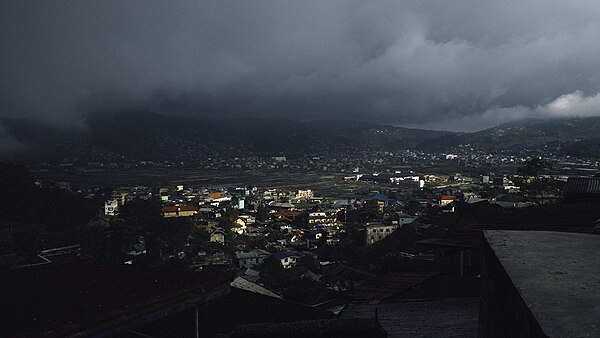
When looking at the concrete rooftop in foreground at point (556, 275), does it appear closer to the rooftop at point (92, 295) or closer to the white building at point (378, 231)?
the rooftop at point (92, 295)

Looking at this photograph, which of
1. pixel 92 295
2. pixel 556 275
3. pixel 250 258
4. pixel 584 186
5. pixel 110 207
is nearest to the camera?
pixel 556 275

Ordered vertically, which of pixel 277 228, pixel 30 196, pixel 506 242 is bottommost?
pixel 277 228

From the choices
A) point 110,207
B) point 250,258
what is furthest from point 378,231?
point 110,207

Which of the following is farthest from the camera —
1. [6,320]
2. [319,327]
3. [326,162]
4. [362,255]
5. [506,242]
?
[326,162]

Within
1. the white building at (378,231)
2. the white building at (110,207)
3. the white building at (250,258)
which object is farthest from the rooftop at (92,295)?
the white building at (110,207)

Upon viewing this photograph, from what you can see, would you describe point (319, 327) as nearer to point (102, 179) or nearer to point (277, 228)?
point (277, 228)

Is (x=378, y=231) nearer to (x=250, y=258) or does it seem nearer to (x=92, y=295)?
(x=250, y=258)

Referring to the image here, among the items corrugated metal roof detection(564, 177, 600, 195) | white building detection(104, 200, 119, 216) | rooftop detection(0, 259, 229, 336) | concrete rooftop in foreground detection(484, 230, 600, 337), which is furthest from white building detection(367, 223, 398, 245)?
concrete rooftop in foreground detection(484, 230, 600, 337)

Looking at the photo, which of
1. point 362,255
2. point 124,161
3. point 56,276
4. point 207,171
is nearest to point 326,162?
point 207,171
